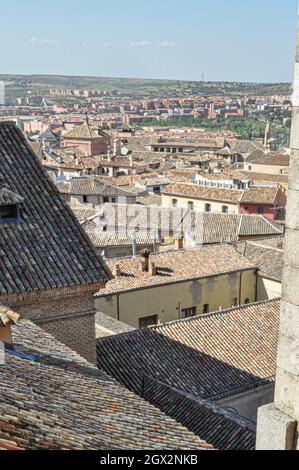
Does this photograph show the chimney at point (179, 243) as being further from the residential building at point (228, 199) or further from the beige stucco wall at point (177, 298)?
the residential building at point (228, 199)

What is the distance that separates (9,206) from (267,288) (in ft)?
47.5

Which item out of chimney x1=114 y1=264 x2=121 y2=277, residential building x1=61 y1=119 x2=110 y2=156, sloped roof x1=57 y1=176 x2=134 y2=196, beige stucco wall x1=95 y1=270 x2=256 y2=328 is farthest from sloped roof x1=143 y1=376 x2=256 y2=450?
residential building x1=61 y1=119 x2=110 y2=156

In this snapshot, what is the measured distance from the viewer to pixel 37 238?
454 inches

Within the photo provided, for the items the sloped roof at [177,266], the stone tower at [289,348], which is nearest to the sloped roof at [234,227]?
the sloped roof at [177,266]

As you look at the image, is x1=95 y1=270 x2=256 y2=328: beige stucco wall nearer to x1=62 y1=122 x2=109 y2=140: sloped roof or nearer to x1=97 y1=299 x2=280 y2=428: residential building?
x1=97 y1=299 x2=280 y2=428: residential building

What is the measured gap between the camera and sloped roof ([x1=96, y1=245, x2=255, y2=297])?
21.2 m

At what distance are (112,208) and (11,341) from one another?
2598cm

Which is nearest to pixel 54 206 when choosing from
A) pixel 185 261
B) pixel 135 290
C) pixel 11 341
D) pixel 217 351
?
pixel 11 341

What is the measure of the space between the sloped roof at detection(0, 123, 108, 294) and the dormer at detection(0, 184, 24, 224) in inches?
5.2

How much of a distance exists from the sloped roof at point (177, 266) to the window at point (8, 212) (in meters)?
8.89

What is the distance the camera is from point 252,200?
132 feet

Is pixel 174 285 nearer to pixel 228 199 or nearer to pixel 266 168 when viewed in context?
pixel 228 199

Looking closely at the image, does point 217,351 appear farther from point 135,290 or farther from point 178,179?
point 178,179

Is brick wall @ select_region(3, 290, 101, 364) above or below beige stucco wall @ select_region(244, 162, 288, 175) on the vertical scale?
above
